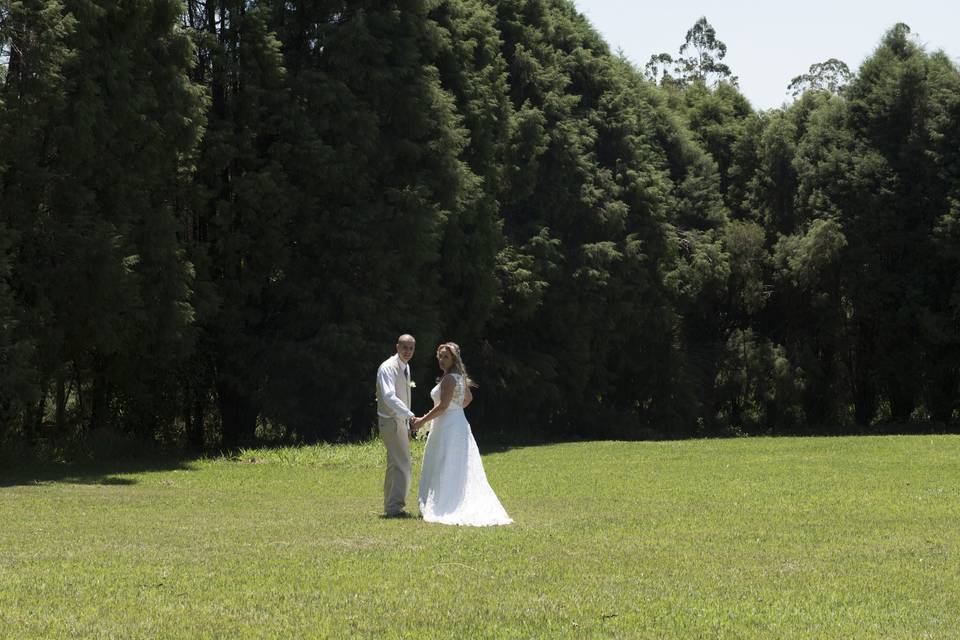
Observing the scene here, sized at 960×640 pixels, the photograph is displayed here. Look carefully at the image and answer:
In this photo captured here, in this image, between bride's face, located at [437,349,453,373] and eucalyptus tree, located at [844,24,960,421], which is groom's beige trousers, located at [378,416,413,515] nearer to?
bride's face, located at [437,349,453,373]

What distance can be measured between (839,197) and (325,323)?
2064cm

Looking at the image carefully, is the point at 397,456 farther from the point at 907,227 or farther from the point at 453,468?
the point at 907,227

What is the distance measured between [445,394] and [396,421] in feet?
2.01

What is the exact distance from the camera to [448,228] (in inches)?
1249

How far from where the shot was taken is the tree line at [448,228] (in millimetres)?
23250

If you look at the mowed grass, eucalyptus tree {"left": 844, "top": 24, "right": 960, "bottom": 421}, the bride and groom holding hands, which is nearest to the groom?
the bride and groom holding hands

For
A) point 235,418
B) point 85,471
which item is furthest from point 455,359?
point 235,418

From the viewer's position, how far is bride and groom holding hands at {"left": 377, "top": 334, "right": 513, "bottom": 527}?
13.0 m

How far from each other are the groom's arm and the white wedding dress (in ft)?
1.17

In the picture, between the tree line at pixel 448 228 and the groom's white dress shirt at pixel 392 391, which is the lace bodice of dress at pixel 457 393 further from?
the tree line at pixel 448 228

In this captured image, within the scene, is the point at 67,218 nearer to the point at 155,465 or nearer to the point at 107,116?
the point at 107,116

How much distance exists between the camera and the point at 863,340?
42062mm

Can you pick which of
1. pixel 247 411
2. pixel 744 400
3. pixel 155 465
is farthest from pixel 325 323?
pixel 744 400

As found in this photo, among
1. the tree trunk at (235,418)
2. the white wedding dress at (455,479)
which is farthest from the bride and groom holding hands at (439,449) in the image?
the tree trunk at (235,418)
